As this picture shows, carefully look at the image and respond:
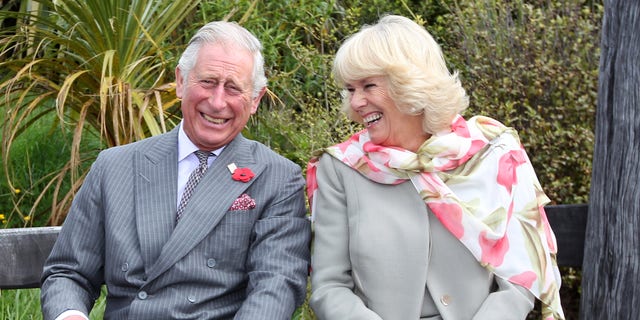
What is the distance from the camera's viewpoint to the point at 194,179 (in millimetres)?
3520

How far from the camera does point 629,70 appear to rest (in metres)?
3.72

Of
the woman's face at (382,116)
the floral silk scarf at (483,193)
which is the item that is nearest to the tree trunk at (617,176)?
the floral silk scarf at (483,193)

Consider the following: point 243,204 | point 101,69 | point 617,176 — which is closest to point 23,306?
point 101,69

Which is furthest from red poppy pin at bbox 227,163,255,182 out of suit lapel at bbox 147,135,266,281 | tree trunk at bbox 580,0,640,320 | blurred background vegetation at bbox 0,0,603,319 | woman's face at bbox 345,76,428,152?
tree trunk at bbox 580,0,640,320

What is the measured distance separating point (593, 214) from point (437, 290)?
892 mm

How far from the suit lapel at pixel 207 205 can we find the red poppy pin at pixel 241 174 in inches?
0.5

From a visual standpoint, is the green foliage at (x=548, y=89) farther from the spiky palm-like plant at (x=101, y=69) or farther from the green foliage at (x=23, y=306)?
the green foliage at (x=23, y=306)

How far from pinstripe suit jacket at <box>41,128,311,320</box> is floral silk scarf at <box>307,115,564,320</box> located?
12.9 inches

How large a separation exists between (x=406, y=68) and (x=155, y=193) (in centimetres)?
92

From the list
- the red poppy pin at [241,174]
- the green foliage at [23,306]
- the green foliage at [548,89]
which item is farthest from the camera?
the green foliage at [548,89]

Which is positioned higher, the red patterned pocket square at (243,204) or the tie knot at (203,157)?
the tie knot at (203,157)

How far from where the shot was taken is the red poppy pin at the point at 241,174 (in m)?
3.46

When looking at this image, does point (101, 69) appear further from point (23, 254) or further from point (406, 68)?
point (406, 68)

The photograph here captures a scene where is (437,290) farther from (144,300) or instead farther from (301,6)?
(301,6)
